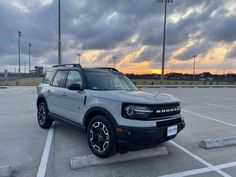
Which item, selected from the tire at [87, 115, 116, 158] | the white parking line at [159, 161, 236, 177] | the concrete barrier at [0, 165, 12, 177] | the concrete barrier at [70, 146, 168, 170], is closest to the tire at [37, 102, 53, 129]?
the tire at [87, 115, 116, 158]

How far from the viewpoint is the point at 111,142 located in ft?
12.8

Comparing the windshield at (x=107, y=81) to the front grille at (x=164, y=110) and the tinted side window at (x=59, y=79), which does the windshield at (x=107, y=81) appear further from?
the front grille at (x=164, y=110)

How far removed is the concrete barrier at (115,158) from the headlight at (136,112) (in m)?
1.00

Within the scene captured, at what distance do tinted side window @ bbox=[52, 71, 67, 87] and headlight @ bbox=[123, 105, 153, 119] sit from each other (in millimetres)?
Result: 2535

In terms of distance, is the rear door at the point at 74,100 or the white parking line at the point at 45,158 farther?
the rear door at the point at 74,100

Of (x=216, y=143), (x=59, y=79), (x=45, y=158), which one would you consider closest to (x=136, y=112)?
(x=45, y=158)

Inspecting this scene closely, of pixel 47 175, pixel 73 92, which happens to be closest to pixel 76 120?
pixel 73 92

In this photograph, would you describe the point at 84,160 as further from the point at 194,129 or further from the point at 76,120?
the point at 194,129

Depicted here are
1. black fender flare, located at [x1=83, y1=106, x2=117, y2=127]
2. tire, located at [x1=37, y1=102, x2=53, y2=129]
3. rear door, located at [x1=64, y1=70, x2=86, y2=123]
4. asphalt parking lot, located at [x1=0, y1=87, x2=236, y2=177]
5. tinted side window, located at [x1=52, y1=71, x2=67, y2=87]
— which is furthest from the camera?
tire, located at [x1=37, y1=102, x2=53, y2=129]

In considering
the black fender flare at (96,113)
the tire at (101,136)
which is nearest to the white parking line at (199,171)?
the tire at (101,136)

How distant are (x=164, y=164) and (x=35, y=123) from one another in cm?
460

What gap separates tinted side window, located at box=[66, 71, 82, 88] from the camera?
499cm

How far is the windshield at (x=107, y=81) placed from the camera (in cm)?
475

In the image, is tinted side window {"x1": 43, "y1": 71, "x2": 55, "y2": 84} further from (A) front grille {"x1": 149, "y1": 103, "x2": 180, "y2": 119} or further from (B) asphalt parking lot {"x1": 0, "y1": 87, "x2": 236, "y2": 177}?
(A) front grille {"x1": 149, "y1": 103, "x2": 180, "y2": 119}
